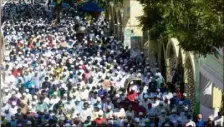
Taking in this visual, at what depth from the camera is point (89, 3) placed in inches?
1545

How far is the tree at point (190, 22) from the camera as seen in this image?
12141mm

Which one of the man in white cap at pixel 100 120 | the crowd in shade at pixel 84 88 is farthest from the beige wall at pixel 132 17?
the man in white cap at pixel 100 120

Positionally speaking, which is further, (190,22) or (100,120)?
(100,120)

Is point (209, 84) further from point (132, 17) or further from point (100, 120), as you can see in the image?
point (132, 17)

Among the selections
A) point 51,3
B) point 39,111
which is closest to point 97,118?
point 39,111

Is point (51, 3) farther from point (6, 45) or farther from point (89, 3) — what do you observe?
point (6, 45)

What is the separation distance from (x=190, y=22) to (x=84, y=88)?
6613 mm

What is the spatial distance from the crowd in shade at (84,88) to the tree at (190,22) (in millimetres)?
2187

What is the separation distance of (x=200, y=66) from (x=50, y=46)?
1189 centimetres

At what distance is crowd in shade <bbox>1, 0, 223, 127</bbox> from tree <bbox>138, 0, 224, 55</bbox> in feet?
7.17

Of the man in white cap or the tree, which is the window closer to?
the tree

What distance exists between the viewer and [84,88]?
19.1m

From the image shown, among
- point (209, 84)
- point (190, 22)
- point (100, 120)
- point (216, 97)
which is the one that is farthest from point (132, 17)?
point (190, 22)

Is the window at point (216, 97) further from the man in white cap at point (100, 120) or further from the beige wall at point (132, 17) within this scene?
the beige wall at point (132, 17)
